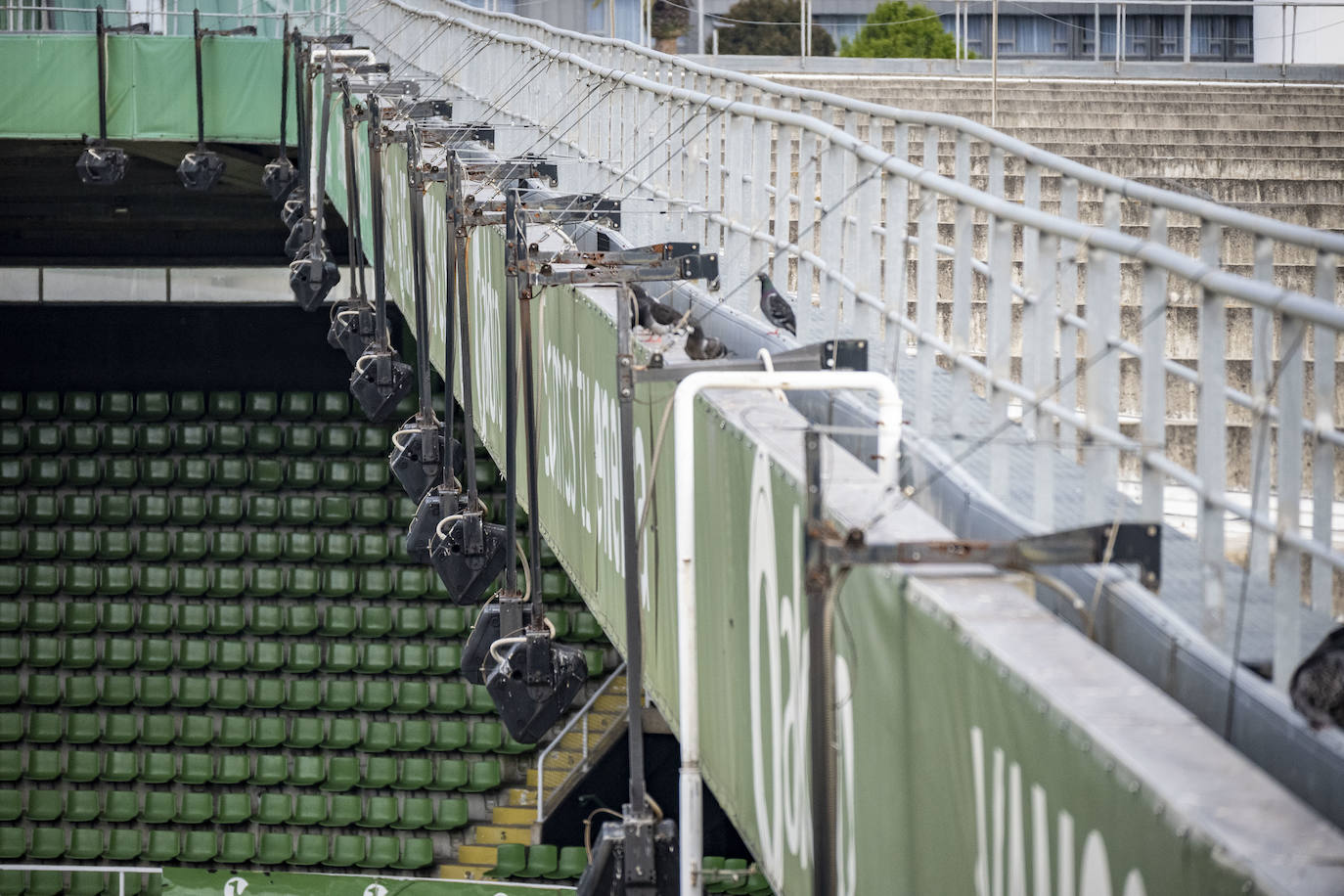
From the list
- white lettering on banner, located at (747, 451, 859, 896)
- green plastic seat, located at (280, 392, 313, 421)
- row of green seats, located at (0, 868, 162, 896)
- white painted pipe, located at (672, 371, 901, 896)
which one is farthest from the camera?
green plastic seat, located at (280, 392, 313, 421)

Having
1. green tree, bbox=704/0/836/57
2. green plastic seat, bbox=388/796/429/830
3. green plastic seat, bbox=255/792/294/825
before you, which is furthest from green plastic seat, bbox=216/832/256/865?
green tree, bbox=704/0/836/57

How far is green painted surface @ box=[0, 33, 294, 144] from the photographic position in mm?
15312

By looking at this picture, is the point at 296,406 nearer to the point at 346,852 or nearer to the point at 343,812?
the point at 343,812

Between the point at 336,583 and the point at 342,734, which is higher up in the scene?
the point at 336,583

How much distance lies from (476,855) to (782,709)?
11.2 metres

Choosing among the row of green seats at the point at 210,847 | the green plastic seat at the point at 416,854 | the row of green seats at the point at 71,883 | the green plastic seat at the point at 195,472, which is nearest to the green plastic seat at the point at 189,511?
the green plastic seat at the point at 195,472

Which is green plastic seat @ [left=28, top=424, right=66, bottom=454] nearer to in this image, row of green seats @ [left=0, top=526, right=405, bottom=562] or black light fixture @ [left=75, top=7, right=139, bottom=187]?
row of green seats @ [left=0, top=526, right=405, bottom=562]

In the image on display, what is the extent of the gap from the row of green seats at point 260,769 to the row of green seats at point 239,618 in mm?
1277

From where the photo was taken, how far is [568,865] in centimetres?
1383

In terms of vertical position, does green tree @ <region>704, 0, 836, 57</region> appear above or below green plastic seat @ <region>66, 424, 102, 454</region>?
above

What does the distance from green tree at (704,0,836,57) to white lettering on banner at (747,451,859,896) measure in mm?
23394

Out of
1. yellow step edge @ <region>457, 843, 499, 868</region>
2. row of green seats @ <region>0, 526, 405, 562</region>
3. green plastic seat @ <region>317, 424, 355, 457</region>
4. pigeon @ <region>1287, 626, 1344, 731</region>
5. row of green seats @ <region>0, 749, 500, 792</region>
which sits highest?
pigeon @ <region>1287, 626, 1344, 731</region>

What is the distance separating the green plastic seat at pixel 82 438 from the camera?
1789cm

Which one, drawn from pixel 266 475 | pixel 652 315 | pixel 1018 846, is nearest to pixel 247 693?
pixel 266 475
